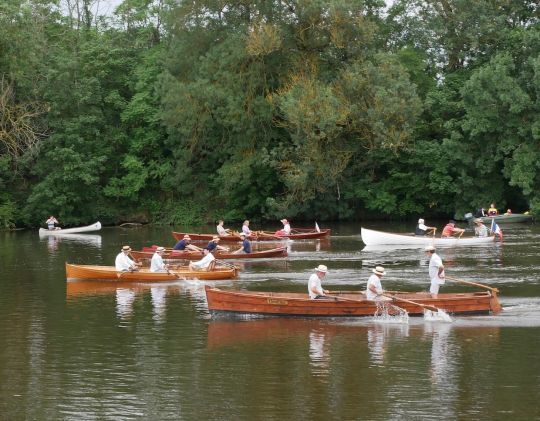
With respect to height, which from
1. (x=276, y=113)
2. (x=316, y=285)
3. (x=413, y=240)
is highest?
(x=276, y=113)

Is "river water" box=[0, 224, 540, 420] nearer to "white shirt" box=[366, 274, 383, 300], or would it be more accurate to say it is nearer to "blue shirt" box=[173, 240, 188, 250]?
"white shirt" box=[366, 274, 383, 300]

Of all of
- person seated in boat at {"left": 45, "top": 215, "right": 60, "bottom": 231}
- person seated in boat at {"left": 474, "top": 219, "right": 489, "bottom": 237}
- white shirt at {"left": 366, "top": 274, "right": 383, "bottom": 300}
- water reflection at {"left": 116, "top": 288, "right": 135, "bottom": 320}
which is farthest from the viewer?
person seated in boat at {"left": 45, "top": 215, "right": 60, "bottom": 231}

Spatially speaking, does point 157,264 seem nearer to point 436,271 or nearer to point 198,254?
point 198,254

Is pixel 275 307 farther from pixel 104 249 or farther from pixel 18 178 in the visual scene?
pixel 18 178

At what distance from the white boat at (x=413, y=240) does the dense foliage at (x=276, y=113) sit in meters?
13.6

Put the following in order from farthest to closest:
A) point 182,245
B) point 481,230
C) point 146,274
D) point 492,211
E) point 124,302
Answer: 1. point 492,211
2. point 481,230
3. point 182,245
4. point 146,274
5. point 124,302

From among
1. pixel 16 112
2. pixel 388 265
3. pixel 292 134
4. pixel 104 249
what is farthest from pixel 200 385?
pixel 16 112

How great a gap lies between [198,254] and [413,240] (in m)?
12.5

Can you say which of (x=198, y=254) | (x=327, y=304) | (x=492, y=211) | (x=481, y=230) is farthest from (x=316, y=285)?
(x=492, y=211)

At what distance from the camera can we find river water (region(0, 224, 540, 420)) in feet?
64.3

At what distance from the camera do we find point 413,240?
162 feet

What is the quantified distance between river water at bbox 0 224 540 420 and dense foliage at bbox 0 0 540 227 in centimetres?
2712

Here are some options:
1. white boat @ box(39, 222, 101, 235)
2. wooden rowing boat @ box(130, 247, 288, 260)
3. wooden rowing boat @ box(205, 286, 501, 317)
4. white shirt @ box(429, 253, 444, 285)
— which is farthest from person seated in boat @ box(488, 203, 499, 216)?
white shirt @ box(429, 253, 444, 285)

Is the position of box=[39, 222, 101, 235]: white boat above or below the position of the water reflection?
above
